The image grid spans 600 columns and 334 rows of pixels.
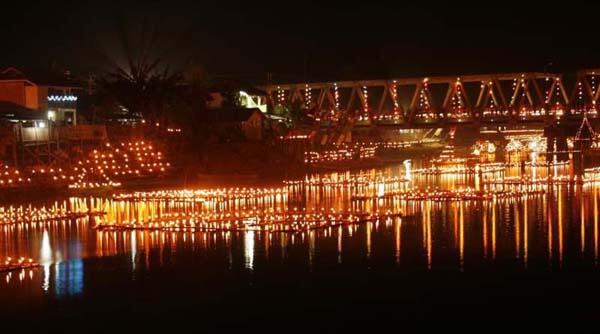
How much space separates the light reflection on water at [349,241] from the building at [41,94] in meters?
20.7

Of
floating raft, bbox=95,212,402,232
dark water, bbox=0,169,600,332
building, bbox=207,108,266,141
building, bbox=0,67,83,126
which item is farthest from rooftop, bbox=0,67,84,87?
floating raft, bbox=95,212,402,232

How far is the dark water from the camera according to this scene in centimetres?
1702

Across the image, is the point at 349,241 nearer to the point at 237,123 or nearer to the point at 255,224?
the point at 255,224

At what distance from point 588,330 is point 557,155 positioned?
4863cm

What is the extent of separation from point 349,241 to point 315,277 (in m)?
4.76

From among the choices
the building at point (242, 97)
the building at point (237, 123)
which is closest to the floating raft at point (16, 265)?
the building at point (237, 123)

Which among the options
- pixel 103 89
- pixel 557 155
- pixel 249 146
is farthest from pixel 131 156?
pixel 557 155

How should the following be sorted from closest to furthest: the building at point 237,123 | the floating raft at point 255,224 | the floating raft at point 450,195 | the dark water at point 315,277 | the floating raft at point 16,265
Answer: the dark water at point 315,277, the floating raft at point 16,265, the floating raft at point 255,224, the floating raft at point 450,195, the building at point 237,123

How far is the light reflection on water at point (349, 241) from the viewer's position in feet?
71.2

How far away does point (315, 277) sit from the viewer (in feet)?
66.3

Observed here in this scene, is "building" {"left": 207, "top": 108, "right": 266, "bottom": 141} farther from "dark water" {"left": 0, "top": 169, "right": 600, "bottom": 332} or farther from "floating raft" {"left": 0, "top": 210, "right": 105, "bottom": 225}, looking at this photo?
"dark water" {"left": 0, "top": 169, "right": 600, "bottom": 332}

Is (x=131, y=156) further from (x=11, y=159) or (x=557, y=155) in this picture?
(x=557, y=155)

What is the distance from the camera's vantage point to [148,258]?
22750 mm

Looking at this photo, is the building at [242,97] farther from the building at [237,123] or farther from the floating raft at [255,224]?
the floating raft at [255,224]
